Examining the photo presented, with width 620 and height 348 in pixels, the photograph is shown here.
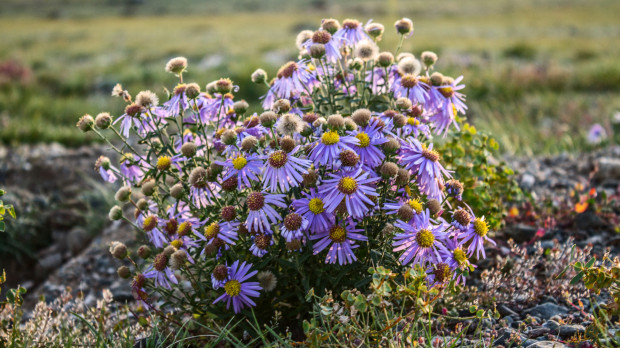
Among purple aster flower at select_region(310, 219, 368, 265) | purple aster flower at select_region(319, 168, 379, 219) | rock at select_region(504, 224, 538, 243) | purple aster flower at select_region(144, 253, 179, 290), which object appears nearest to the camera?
purple aster flower at select_region(319, 168, 379, 219)

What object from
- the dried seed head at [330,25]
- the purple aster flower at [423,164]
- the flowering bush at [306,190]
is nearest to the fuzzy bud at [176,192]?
the flowering bush at [306,190]

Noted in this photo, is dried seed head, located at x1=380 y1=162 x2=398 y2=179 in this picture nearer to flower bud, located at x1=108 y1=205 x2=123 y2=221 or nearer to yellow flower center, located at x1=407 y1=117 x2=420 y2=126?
yellow flower center, located at x1=407 y1=117 x2=420 y2=126

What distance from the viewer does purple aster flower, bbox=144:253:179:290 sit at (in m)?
2.21

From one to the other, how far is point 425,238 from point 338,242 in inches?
13.0

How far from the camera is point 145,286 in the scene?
235cm

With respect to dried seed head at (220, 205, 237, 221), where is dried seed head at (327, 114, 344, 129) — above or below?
above

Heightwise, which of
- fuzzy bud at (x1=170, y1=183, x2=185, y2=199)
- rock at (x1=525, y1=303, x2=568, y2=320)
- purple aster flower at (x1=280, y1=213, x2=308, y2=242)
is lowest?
rock at (x1=525, y1=303, x2=568, y2=320)

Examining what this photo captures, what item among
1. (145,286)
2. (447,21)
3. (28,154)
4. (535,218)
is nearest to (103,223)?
(28,154)

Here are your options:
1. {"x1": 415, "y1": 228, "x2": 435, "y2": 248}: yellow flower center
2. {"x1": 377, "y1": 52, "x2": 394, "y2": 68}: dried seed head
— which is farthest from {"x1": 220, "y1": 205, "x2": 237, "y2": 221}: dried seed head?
{"x1": 377, "y1": 52, "x2": 394, "y2": 68}: dried seed head

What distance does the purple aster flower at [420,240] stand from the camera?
200 centimetres

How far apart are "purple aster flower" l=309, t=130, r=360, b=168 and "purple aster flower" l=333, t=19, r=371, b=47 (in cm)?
69

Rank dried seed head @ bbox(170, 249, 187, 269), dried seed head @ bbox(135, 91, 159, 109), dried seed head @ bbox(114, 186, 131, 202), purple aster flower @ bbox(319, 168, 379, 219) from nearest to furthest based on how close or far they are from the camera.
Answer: purple aster flower @ bbox(319, 168, 379, 219)
dried seed head @ bbox(170, 249, 187, 269)
dried seed head @ bbox(135, 91, 159, 109)
dried seed head @ bbox(114, 186, 131, 202)

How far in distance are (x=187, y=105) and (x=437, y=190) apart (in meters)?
1.14

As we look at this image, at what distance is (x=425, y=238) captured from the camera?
1997 mm
